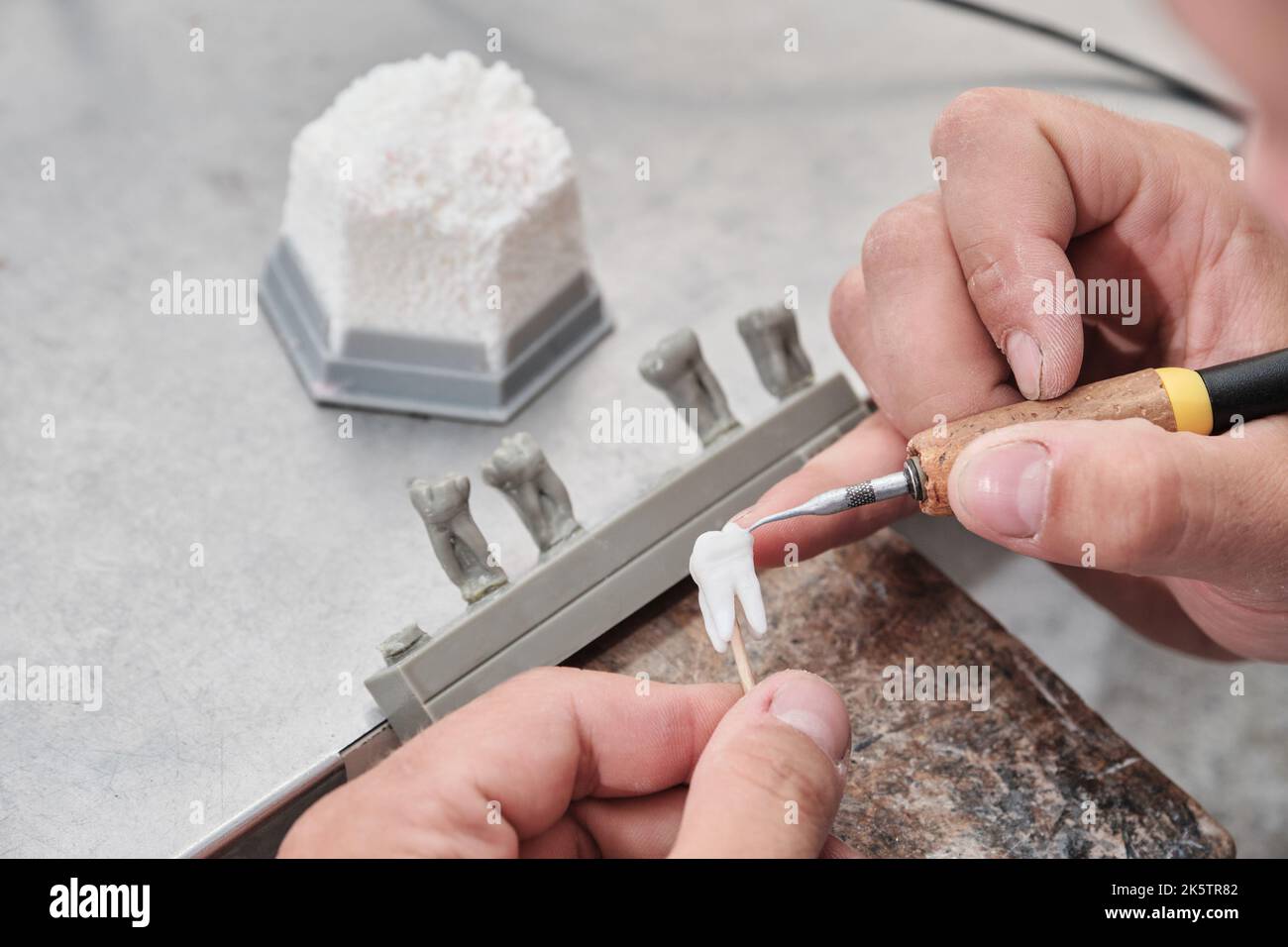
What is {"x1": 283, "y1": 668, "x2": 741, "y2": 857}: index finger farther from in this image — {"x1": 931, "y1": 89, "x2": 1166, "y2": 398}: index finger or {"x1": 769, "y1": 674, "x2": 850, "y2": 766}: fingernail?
{"x1": 931, "y1": 89, "x2": 1166, "y2": 398}: index finger

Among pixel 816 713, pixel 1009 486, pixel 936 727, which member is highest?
pixel 1009 486

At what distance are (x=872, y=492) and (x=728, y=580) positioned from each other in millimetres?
113

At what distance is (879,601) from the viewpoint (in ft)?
2.83

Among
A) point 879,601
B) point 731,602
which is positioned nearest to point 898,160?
point 879,601

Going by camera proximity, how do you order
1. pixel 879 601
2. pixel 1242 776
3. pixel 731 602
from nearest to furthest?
pixel 731 602 < pixel 879 601 < pixel 1242 776

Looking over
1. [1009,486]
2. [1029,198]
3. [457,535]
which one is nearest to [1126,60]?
[1029,198]

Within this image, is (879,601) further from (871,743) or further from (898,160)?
(898,160)

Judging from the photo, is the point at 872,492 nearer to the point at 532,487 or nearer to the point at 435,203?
the point at 532,487

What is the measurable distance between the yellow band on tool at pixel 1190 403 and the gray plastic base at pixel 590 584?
0.29 m

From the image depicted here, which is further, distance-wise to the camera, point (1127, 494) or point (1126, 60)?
point (1126, 60)

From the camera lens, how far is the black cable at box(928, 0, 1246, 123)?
1.34 m

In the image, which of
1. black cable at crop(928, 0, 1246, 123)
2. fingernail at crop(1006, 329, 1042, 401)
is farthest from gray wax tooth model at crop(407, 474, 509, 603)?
black cable at crop(928, 0, 1246, 123)

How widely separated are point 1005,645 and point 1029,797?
0.12 metres

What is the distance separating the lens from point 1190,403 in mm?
688
